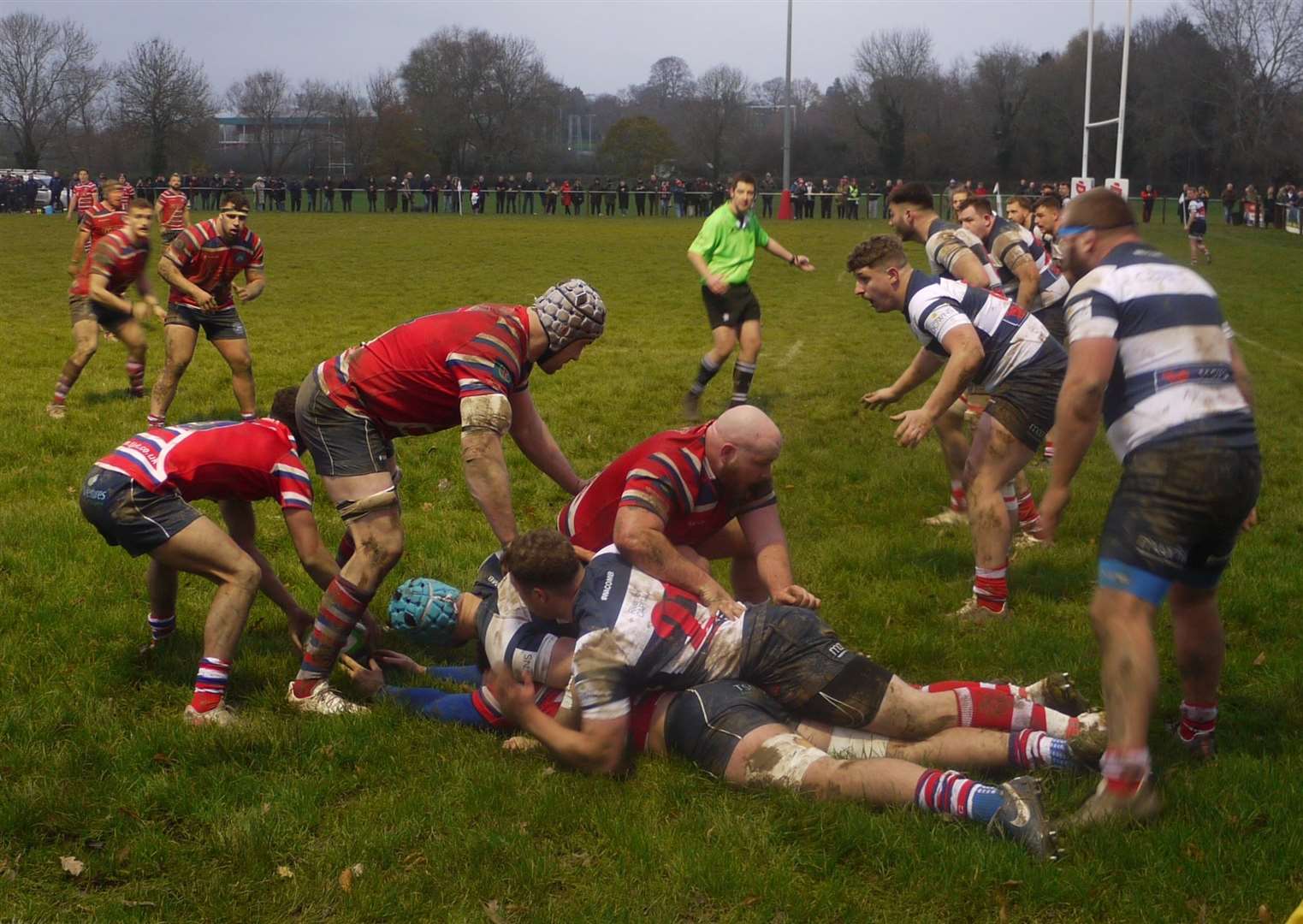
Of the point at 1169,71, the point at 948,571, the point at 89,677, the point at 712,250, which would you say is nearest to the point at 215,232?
the point at 712,250

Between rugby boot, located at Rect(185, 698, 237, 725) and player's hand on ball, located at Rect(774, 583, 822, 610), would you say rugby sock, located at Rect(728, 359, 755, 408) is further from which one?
rugby boot, located at Rect(185, 698, 237, 725)

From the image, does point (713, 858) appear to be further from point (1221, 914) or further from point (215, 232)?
point (215, 232)

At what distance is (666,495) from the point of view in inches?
183

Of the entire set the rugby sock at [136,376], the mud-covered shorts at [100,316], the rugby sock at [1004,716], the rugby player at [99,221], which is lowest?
the rugby sock at [1004,716]

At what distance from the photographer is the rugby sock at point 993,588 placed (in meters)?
6.05

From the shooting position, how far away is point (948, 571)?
6.77 metres

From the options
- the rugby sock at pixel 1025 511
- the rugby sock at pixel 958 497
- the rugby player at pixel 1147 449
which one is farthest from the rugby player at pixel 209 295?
the rugby player at pixel 1147 449

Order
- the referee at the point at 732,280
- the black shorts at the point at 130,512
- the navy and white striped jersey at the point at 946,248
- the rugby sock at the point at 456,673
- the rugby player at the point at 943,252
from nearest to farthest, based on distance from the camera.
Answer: the black shorts at the point at 130,512 < the rugby sock at the point at 456,673 < the navy and white striped jersey at the point at 946,248 < the rugby player at the point at 943,252 < the referee at the point at 732,280

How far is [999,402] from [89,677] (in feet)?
14.4

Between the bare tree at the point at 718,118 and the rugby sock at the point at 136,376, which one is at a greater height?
the bare tree at the point at 718,118

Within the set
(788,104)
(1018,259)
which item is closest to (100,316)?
(1018,259)

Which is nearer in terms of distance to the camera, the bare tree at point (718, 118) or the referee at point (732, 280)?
the referee at point (732, 280)

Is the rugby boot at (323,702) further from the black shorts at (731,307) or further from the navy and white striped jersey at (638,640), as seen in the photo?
the black shorts at (731,307)

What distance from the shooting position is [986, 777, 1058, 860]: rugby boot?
12.1ft
